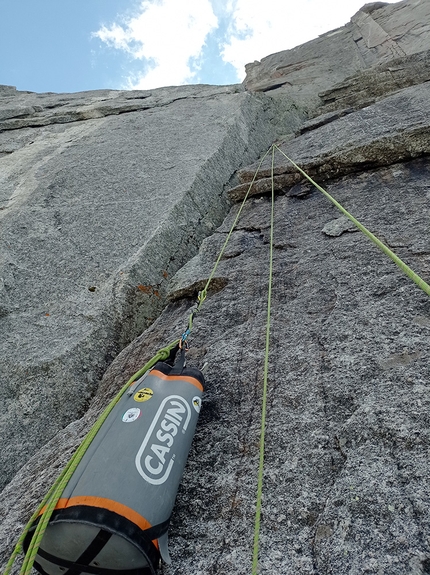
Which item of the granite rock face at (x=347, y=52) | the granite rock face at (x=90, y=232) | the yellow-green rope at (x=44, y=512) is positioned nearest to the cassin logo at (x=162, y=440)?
the yellow-green rope at (x=44, y=512)

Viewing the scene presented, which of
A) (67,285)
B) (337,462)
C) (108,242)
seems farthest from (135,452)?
(108,242)

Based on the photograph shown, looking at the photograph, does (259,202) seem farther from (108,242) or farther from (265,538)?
(265,538)

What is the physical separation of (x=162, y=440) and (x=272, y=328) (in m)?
1.41

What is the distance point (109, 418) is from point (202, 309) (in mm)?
1722

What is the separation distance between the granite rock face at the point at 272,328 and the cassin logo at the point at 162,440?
0.35 m

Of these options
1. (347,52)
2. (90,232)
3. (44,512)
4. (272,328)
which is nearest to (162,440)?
(44,512)

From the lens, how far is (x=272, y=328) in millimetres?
2986

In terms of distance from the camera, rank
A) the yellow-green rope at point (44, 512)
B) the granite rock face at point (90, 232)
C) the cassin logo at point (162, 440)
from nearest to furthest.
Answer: the yellow-green rope at point (44, 512)
the cassin logo at point (162, 440)
the granite rock face at point (90, 232)

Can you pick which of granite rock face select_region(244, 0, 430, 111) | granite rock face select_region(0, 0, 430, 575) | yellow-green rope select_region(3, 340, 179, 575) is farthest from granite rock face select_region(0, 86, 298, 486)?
granite rock face select_region(244, 0, 430, 111)

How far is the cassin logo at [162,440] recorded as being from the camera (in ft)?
5.50

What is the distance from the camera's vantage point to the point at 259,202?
5.34 m

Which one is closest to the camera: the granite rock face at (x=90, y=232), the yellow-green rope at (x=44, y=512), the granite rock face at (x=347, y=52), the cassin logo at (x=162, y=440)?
the yellow-green rope at (x=44, y=512)

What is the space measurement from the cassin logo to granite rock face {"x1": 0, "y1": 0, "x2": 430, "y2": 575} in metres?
0.35

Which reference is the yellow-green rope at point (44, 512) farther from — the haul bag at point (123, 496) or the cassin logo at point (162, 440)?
the cassin logo at point (162, 440)
